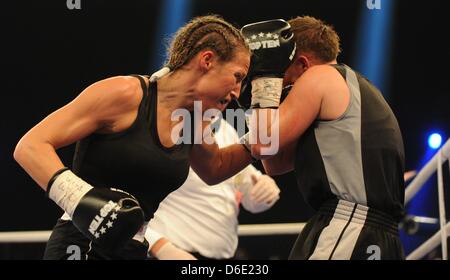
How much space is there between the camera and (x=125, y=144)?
1820 millimetres

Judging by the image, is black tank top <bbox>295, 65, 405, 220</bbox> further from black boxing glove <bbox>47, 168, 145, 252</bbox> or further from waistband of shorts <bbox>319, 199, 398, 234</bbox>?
black boxing glove <bbox>47, 168, 145, 252</bbox>

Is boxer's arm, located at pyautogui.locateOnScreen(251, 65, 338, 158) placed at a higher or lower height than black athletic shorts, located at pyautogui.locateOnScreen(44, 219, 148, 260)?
higher

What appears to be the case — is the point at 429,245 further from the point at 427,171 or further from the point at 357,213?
the point at 357,213

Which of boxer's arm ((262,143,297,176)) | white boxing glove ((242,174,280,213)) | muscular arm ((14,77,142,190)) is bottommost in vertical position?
white boxing glove ((242,174,280,213))

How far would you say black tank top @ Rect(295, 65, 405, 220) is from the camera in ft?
5.98

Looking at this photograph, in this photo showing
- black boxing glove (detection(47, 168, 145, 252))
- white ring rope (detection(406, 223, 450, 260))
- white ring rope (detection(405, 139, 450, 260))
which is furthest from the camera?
white ring rope (detection(406, 223, 450, 260))

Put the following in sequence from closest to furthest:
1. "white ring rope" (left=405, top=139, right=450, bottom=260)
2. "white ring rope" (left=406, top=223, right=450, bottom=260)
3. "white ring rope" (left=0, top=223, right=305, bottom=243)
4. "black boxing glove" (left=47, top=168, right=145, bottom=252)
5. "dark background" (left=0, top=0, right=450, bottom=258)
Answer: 1. "black boxing glove" (left=47, top=168, right=145, bottom=252)
2. "white ring rope" (left=405, top=139, right=450, bottom=260)
3. "white ring rope" (left=406, top=223, right=450, bottom=260)
4. "white ring rope" (left=0, top=223, right=305, bottom=243)
5. "dark background" (left=0, top=0, right=450, bottom=258)

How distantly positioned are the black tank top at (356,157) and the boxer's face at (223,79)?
279mm

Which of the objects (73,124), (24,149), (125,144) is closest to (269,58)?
(125,144)

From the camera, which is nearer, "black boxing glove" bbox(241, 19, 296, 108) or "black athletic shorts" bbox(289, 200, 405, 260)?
"black athletic shorts" bbox(289, 200, 405, 260)

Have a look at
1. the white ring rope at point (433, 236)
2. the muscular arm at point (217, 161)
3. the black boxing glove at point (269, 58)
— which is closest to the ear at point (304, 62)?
the black boxing glove at point (269, 58)

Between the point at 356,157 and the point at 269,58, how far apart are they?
415 mm

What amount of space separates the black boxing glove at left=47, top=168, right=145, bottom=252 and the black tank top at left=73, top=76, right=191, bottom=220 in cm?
12

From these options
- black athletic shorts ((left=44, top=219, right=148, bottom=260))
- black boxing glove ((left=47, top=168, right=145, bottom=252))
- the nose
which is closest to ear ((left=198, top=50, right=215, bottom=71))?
the nose
